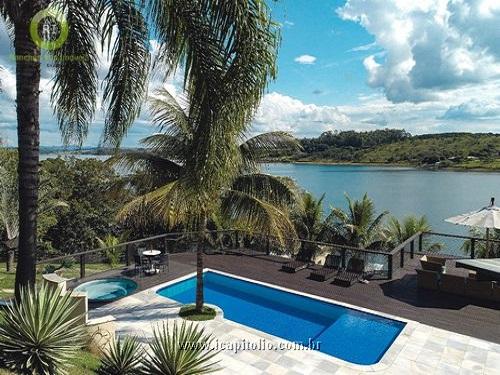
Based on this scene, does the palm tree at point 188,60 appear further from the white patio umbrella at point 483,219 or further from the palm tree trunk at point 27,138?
the white patio umbrella at point 483,219

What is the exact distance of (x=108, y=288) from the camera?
34.3 ft

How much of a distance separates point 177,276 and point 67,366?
7020 millimetres

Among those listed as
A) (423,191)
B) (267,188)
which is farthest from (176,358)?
(423,191)

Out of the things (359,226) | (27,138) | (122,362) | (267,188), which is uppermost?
(27,138)

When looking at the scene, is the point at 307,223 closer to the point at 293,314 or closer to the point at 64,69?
the point at 293,314

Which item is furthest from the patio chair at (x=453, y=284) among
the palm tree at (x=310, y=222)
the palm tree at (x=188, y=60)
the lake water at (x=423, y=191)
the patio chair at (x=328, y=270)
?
the lake water at (x=423, y=191)

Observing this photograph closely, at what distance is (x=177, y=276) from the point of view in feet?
36.6

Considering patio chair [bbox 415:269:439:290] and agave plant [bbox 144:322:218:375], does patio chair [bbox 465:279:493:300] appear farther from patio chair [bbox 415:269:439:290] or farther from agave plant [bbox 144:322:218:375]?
agave plant [bbox 144:322:218:375]

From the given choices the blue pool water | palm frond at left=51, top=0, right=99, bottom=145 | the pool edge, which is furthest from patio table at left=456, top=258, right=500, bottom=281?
palm frond at left=51, top=0, right=99, bottom=145

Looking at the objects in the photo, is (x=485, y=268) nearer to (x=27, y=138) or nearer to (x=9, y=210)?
(x=27, y=138)

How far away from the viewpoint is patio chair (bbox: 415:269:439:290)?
375 inches

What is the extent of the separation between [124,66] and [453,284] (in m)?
8.89

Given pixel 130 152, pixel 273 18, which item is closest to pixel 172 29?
pixel 273 18

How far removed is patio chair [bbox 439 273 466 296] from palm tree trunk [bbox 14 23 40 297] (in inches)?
355
